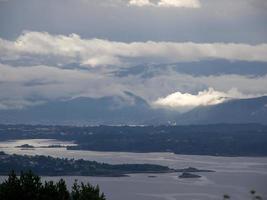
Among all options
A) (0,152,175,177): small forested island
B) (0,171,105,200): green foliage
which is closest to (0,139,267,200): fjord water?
(0,152,175,177): small forested island

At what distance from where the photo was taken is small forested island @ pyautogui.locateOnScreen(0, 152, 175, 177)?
5160 inches

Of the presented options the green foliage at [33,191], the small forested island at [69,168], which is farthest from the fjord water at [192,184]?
the green foliage at [33,191]

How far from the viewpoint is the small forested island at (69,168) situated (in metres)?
131

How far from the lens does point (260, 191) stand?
8744cm

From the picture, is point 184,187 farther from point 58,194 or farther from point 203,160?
point 58,194

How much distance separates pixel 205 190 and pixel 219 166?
4422 cm

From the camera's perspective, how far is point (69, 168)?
135 meters

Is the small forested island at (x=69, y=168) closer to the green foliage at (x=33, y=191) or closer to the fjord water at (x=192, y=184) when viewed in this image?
the fjord water at (x=192, y=184)

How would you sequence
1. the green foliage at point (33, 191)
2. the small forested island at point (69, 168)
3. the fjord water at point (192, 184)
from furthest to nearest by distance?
the small forested island at point (69, 168)
the fjord water at point (192, 184)
the green foliage at point (33, 191)

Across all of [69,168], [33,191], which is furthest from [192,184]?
[33,191]

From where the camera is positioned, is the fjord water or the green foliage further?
the fjord water

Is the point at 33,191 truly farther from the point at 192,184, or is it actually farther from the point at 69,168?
the point at 69,168

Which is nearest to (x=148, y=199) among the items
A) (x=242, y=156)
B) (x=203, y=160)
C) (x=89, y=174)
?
(x=89, y=174)

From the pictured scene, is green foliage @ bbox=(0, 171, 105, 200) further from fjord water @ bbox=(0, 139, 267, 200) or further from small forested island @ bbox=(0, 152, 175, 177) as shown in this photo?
small forested island @ bbox=(0, 152, 175, 177)
